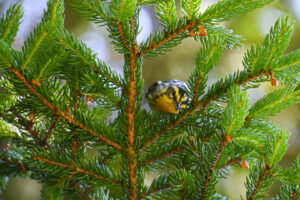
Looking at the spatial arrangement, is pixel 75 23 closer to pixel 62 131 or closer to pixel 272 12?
pixel 272 12

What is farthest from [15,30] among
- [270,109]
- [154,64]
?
[154,64]

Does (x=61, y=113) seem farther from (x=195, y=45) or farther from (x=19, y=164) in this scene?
(x=195, y=45)

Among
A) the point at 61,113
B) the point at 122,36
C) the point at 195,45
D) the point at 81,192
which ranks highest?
the point at 195,45

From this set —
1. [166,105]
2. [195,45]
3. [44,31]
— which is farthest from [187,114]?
[195,45]

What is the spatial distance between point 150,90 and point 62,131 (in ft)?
0.99

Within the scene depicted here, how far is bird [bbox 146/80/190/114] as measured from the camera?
2.49ft

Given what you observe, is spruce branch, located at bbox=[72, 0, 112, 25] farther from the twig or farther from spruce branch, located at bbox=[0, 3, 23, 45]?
the twig

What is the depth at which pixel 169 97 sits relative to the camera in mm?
794

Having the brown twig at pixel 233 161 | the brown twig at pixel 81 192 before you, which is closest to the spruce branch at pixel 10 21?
the brown twig at pixel 81 192

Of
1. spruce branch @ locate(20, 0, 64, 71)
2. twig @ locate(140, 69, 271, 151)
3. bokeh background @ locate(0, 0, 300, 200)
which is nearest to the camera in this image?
spruce branch @ locate(20, 0, 64, 71)

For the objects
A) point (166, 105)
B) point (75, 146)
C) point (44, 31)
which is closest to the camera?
point (44, 31)

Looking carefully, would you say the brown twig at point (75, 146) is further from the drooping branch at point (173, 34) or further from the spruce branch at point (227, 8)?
the spruce branch at point (227, 8)

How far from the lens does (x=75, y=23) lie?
288 cm

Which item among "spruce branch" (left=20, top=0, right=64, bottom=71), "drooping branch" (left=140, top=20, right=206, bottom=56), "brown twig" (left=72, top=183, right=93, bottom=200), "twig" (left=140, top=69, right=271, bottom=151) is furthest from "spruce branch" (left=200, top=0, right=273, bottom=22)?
"brown twig" (left=72, top=183, right=93, bottom=200)
